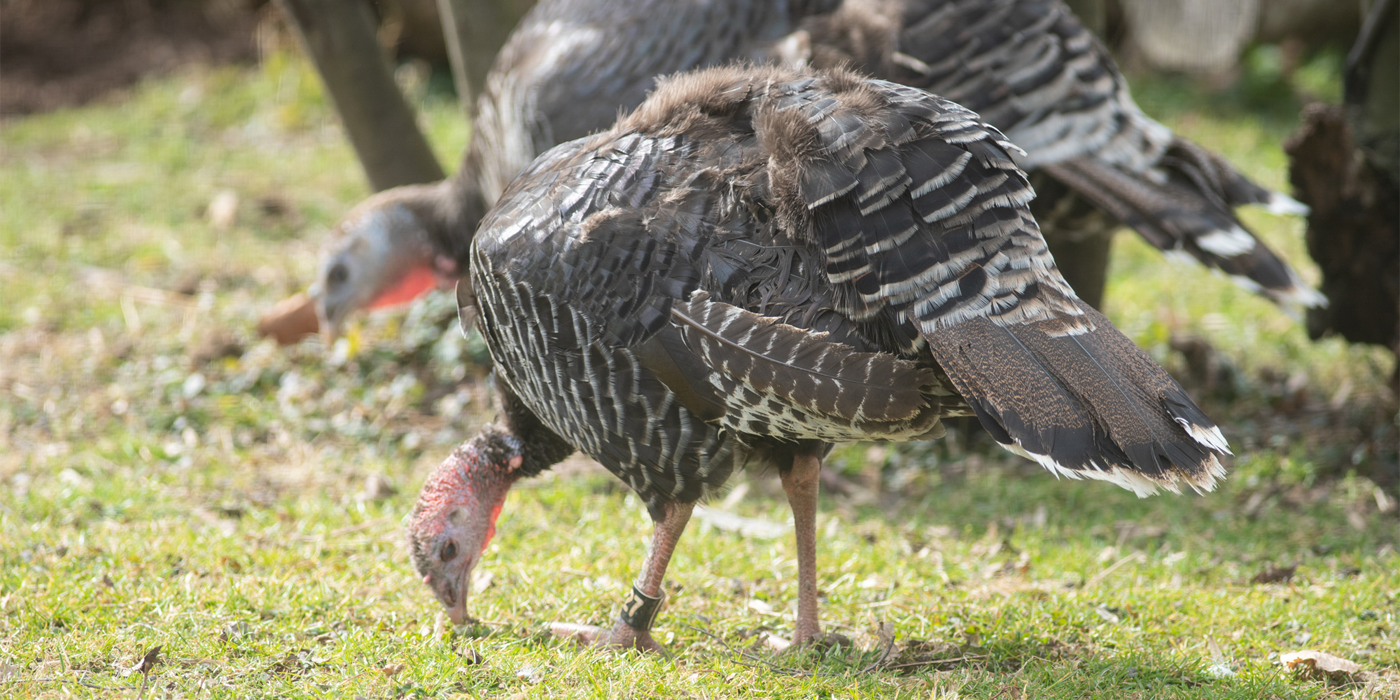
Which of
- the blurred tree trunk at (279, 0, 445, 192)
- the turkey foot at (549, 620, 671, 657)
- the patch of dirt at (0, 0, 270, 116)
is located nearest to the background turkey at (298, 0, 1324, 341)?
the blurred tree trunk at (279, 0, 445, 192)

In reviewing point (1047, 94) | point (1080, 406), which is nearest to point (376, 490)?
point (1080, 406)

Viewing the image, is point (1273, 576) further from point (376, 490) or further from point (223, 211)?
point (223, 211)

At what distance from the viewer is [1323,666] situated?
3.13 m

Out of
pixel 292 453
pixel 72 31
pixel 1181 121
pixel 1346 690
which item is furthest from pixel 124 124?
pixel 1346 690

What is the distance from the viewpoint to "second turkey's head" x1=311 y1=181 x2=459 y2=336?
5957 mm

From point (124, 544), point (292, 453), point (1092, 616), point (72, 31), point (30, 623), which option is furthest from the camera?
point (72, 31)

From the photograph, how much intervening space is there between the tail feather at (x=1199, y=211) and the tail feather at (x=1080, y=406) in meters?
1.62

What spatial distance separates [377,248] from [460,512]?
101 inches

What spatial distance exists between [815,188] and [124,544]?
2.66m

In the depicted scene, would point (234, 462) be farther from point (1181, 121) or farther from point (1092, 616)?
point (1181, 121)

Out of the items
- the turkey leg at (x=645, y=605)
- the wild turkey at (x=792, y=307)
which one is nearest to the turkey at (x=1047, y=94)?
the wild turkey at (x=792, y=307)

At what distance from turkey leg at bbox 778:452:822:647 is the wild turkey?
0.04 ft

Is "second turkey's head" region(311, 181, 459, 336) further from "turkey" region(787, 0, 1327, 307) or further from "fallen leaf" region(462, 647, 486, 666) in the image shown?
"fallen leaf" region(462, 647, 486, 666)

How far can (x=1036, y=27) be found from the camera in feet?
15.5
